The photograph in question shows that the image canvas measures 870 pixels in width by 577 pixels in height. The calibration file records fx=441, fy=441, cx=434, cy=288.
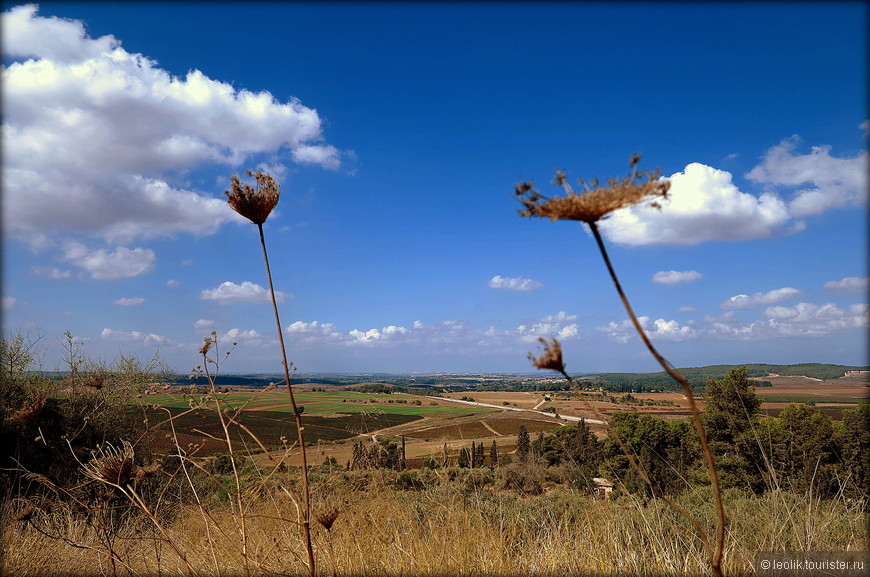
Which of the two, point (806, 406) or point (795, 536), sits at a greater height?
point (795, 536)

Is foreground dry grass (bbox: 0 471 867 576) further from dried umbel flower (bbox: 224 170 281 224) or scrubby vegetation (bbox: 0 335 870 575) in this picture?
dried umbel flower (bbox: 224 170 281 224)

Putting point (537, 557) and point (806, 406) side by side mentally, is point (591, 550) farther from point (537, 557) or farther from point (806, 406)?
point (806, 406)

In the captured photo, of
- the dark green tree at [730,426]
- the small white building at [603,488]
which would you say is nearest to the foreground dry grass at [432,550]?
the small white building at [603,488]

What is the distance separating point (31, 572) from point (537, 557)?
397 centimetres

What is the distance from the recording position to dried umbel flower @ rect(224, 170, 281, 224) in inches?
69.7

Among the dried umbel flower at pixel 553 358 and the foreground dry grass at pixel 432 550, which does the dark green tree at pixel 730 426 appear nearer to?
the foreground dry grass at pixel 432 550

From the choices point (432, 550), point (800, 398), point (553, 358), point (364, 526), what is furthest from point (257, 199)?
point (800, 398)

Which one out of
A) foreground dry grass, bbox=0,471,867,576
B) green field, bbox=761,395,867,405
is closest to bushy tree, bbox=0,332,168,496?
foreground dry grass, bbox=0,471,867,576

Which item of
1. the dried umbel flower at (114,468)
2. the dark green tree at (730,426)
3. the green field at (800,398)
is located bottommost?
the dark green tree at (730,426)

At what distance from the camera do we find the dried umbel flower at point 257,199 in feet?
5.81

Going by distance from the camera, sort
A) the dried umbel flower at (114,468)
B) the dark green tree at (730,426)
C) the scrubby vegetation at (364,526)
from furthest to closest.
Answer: the dark green tree at (730,426), the scrubby vegetation at (364,526), the dried umbel flower at (114,468)

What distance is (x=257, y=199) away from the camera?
180 cm

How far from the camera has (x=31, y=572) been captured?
11.5 feet

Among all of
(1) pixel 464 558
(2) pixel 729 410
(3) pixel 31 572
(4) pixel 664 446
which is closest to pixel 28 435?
(3) pixel 31 572
